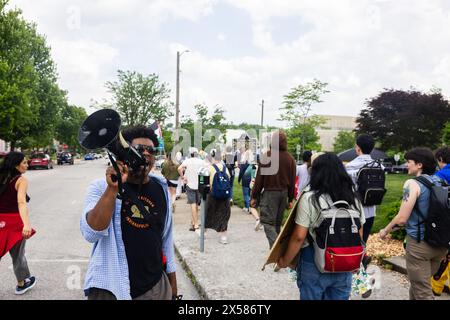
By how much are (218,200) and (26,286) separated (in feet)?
11.2

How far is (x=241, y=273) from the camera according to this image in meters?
5.19

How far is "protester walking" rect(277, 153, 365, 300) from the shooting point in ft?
9.45

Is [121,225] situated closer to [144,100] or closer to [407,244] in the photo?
[407,244]

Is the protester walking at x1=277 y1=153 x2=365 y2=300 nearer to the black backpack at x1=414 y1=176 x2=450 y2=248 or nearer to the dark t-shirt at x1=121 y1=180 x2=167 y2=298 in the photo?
the black backpack at x1=414 y1=176 x2=450 y2=248

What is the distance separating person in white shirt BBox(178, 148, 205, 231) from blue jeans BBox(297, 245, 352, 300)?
15.8 feet

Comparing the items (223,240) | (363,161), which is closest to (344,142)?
(223,240)

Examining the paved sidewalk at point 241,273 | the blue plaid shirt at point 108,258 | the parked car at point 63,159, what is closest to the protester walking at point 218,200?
the paved sidewalk at point 241,273

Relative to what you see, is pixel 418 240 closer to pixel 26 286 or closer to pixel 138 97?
pixel 26 286

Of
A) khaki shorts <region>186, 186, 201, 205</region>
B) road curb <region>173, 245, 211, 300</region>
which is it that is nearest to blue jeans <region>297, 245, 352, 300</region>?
road curb <region>173, 245, 211, 300</region>

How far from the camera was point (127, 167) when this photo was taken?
6.49ft
